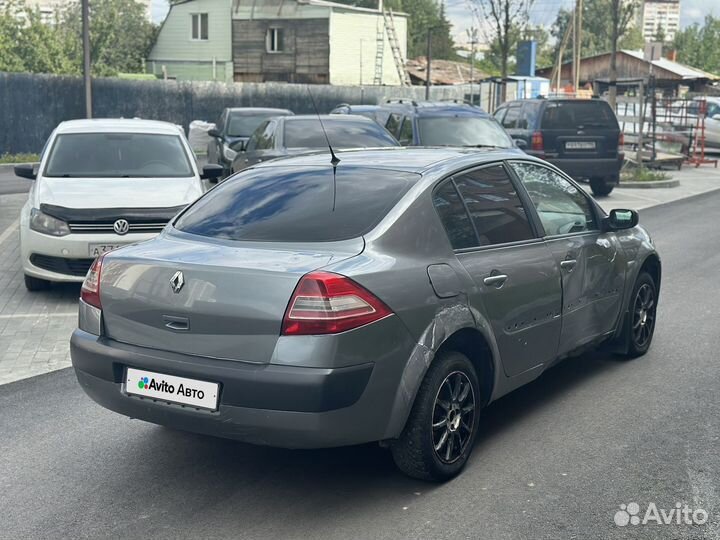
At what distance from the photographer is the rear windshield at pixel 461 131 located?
15227mm

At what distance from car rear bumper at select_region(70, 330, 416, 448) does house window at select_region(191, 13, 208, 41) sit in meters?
53.9

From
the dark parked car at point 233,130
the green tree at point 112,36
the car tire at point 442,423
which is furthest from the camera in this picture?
the green tree at point 112,36

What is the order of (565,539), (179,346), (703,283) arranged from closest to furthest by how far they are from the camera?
(565,539)
(179,346)
(703,283)

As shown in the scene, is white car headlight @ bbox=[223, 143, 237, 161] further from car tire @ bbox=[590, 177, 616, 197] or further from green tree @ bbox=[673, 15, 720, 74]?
green tree @ bbox=[673, 15, 720, 74]

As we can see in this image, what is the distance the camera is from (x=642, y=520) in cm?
428

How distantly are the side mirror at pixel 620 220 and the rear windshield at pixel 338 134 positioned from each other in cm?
755

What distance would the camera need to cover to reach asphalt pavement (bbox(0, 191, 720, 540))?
4.23m

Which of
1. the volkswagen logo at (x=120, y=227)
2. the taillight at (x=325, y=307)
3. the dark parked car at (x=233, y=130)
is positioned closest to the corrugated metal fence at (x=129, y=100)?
the dark parked car at (x=233, y=130)

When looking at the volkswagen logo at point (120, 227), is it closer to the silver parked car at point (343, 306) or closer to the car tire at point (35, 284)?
the car tire at point (35, 284)

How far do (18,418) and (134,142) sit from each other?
18.0ft

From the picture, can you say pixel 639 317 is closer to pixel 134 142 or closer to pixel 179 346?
pixel 179 346

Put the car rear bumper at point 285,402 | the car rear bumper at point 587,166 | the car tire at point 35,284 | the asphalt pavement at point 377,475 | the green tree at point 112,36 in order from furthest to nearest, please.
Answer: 1. the green tree at point 112,36
2. the car rear bumper at point 587,166
3. the car tire at point 35,284
4. the asphalt pavement at point 377,475
5. the car rear bumper at point 285,402

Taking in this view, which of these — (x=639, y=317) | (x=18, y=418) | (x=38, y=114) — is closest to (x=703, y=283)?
(x=639, y=317)

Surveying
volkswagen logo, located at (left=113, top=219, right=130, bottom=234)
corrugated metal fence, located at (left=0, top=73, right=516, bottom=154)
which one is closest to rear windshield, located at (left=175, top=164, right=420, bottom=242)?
volkswagen logo, located at (left=113, top=219, right=130, bottom=234)
